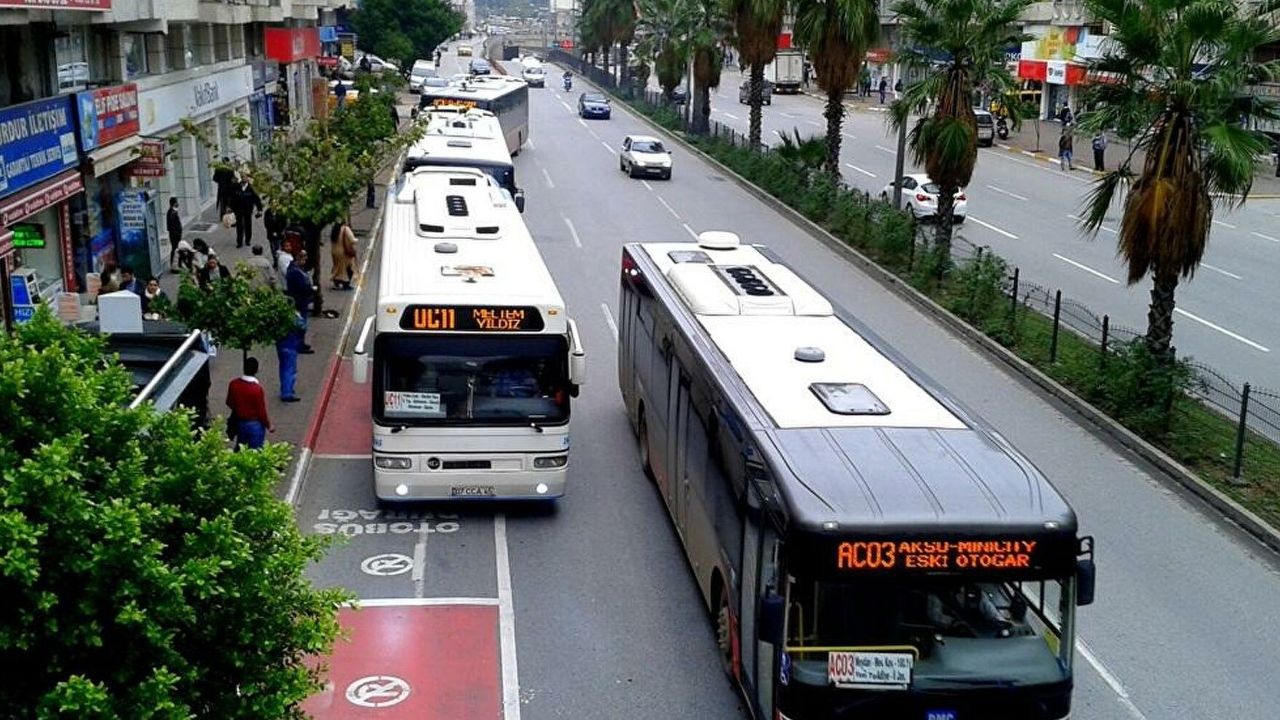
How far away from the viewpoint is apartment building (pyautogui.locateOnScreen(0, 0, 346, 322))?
66.6 ft

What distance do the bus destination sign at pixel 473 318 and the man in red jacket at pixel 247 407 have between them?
2.40 m

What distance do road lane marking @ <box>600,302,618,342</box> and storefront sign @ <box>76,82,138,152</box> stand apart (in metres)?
9.66

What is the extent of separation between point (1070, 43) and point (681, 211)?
3793 centimetres

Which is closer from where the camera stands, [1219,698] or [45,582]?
[45,582]

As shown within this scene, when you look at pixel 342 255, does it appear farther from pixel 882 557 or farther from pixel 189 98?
pixel 882 557

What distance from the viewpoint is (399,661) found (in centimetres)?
1206

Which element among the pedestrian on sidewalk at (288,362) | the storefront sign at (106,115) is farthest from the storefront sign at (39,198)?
the pedestrian on sidewalk at (288,362)

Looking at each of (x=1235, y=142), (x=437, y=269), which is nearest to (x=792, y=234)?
(x=1235, y=142)

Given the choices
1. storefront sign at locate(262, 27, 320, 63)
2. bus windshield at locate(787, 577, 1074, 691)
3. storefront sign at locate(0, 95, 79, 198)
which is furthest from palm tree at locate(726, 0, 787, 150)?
bus windshield at locate(787, 577, 1074, 691)

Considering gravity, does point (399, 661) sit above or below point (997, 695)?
below

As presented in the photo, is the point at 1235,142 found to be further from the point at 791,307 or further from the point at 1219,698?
the point at 1219,698

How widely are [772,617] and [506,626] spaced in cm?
470

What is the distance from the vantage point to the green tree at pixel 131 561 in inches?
250

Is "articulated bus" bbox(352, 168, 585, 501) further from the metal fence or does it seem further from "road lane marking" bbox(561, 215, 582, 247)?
"road lane marking" bbox(561, 215, 582, 247)
